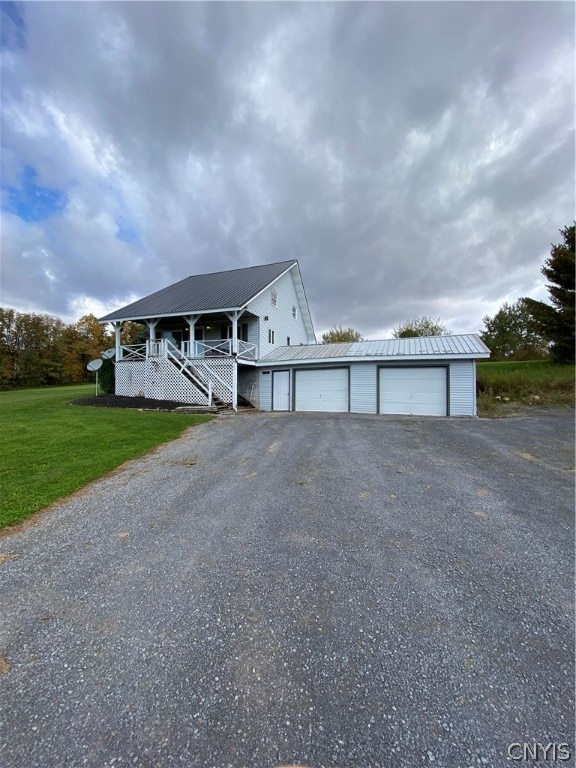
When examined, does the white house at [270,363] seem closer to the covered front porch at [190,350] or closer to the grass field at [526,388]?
the covered front porch at [190,350]

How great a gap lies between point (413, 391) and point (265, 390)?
728cm

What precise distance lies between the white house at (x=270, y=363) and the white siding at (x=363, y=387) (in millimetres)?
44

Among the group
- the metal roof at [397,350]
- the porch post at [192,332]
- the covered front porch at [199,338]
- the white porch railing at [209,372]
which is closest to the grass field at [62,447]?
the white porch railing at [209,372]

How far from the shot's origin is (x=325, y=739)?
1459 millimetres

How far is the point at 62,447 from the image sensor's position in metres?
6.92

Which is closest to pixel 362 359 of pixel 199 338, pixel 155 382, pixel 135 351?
pixel 155 382

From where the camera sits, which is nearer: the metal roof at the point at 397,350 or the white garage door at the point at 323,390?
the metal roof at the point at 397,350

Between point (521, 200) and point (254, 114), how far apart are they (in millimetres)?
12655

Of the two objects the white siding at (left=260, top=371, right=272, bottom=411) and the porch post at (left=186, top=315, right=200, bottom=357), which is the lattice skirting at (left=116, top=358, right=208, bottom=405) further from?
the white siding at (left=260, top=371, right=272, bottom=411)

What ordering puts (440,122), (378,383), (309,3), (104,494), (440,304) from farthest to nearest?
(440,304) → (378,383) → (440,122) → (309,3) → (104,494)

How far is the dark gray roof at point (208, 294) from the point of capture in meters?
15.9

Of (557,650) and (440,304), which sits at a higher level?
(440,304)

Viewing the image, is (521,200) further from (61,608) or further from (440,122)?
(61,608)

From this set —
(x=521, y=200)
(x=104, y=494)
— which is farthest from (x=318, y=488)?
(x=521, y=200)
